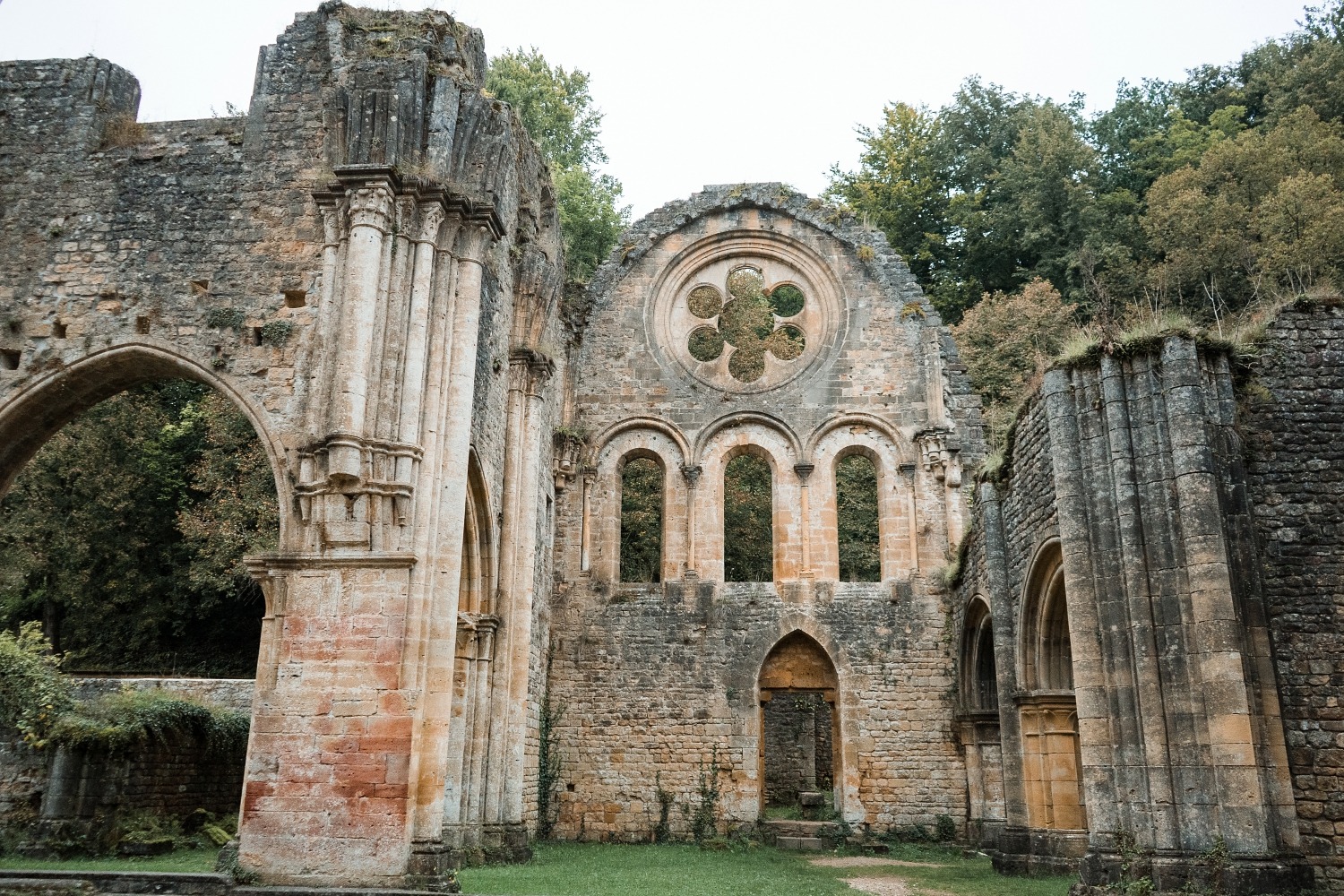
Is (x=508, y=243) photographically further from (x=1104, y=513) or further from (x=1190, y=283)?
(x=1190, y=283)

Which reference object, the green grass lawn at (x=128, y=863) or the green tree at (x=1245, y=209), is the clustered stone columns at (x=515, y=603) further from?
the green tree at (x=1245, y=209)

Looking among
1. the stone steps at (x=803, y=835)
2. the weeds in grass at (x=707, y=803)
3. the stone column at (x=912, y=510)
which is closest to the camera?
the stone steps at (x=803, y=835)

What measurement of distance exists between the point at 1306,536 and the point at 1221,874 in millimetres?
3089

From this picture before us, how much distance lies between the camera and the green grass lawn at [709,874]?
10383mm

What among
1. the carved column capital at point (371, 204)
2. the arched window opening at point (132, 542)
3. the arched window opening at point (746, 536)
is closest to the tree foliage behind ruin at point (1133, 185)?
the arched window opening at point (746, 536)

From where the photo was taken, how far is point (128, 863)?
1195 cm

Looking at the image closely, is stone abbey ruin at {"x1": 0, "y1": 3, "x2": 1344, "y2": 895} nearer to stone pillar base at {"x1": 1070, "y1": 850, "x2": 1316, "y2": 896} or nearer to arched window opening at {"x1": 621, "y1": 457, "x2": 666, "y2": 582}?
stone pillar base at {"x1": 1070, "y1": 850, "x2": 1316, "y2": 896}

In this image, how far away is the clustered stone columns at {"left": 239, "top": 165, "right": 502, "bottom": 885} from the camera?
8.98m

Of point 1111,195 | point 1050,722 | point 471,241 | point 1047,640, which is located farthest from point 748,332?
point 471,241

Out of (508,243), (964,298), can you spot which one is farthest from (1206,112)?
(508,243)

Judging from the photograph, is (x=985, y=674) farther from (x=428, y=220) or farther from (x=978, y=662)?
(x=428, y=220)

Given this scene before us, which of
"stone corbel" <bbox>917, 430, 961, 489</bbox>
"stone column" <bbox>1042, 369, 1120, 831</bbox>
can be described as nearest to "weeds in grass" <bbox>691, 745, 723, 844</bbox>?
"stone corbel" <bbox>917, 430, 961, 489</bbox>

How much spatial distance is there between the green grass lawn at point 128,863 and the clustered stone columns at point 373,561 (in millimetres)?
2689

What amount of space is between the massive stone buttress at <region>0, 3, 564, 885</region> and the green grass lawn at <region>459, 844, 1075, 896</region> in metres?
1.09
